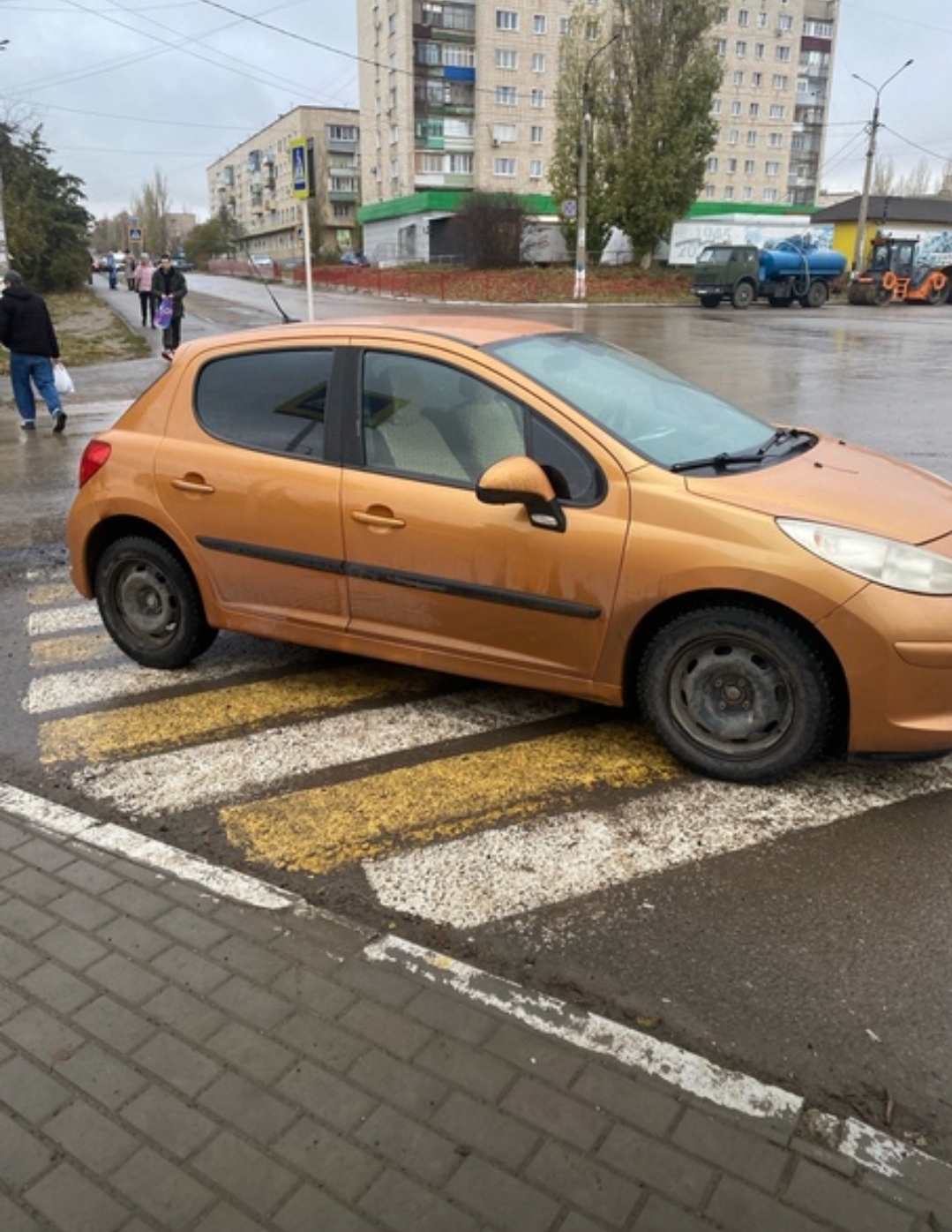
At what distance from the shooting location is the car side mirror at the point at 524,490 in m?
3.58

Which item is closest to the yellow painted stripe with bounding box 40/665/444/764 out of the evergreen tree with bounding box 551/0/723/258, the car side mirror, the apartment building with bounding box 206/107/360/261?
the car side mirror

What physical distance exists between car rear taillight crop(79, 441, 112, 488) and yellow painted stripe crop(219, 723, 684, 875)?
206 centimetres

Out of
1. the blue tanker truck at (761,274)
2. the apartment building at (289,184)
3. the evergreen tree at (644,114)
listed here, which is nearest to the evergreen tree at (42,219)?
the evergreen tree at (644,114)

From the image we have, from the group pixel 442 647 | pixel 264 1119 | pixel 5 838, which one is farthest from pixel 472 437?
pixel 264 1119

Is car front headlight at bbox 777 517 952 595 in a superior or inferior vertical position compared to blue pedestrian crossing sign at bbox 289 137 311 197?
inferior

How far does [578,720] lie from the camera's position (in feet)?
14.1

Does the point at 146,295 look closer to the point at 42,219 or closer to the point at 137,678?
the point at 42,219

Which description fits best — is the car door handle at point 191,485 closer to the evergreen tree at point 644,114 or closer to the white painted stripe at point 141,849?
the white painted stripe at point 141,849

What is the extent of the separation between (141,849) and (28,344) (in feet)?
32.5

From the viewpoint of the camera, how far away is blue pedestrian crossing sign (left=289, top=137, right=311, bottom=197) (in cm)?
1329

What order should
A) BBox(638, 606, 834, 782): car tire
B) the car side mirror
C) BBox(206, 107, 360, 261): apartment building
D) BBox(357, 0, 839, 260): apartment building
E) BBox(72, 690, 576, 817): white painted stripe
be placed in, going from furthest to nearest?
1. BBox(206, 107, 360, 261): apartment building
2. BBox(357, 0, 839, 260): apartment building
3. BBox(72, 690, 576, 817): white painted stripe
4. the car side mirror
5. BBox(638, 606, 834, 782): car tire

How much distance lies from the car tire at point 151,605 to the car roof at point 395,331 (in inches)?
40.3

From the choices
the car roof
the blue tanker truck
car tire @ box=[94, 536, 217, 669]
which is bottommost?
car tire @ box=[94, 536, 217, 669]

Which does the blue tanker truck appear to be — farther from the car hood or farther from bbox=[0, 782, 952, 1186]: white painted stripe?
bbox=[0, 782, 952, 1186]: white painted stripe
